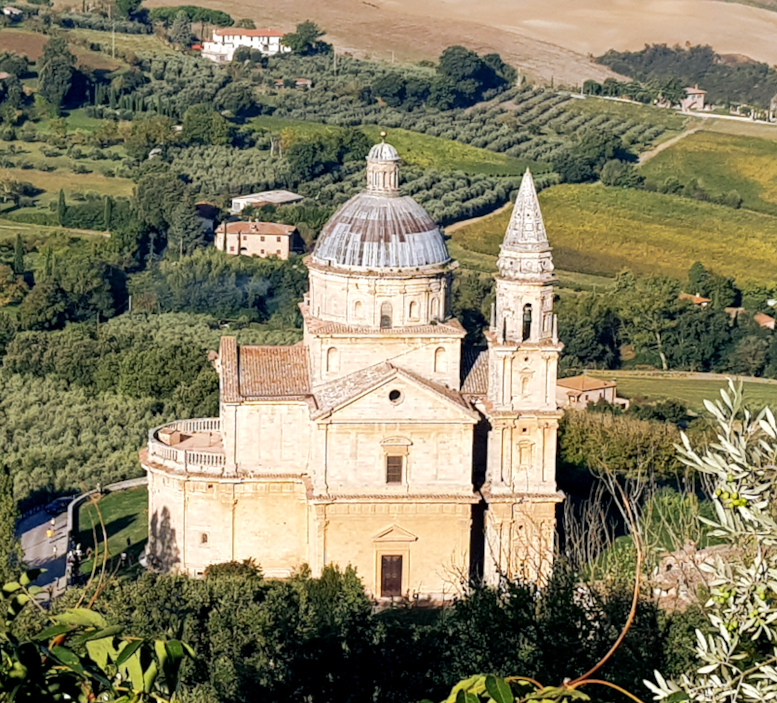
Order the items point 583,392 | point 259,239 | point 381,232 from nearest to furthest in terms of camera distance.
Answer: point 381,232 < point 583,392 < point 259,239

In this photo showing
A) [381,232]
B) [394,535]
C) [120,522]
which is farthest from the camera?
[120,522]

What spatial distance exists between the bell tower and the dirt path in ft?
213

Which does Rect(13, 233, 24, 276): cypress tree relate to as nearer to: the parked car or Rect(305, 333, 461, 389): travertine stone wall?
the parked car

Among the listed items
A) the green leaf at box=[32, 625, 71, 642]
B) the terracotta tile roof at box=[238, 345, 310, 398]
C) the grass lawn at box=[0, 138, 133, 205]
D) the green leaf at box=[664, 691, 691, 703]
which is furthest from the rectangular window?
the grass lawn at box=[0, 138, 133, 205]

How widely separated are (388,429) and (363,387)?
41.4 inches

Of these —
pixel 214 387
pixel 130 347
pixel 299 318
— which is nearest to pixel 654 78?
pixel 299 318

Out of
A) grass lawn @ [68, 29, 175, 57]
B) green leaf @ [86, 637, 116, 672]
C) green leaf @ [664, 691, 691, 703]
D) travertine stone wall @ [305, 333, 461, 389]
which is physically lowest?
travertine stone wall @ [305, 333, 461, 389]

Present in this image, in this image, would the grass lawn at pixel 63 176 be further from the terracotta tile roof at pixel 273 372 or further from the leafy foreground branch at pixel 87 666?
the leafy foreground branch at pixel 87 666

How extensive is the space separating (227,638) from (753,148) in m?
78.8

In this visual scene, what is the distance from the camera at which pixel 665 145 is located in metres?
104

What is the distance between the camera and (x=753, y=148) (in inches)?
4067

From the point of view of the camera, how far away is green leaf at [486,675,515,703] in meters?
11.9

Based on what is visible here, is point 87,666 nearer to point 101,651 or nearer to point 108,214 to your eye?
point 101,651

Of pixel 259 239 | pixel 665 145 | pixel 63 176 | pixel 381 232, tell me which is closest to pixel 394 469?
pixel 381 232
